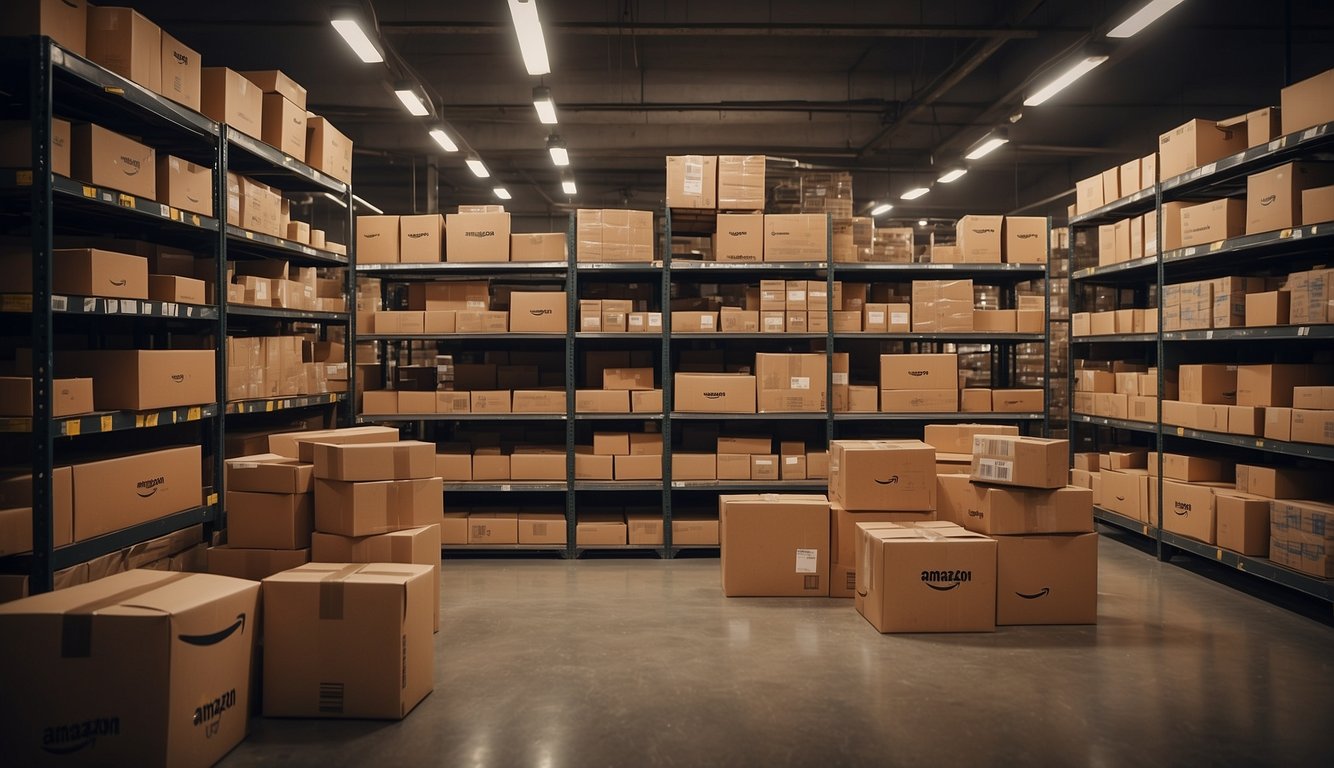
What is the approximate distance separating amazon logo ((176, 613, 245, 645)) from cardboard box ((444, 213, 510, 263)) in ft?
10.5

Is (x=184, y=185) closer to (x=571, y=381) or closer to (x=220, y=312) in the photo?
(x=220, y=312)

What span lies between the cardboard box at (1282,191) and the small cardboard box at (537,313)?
4.27 m

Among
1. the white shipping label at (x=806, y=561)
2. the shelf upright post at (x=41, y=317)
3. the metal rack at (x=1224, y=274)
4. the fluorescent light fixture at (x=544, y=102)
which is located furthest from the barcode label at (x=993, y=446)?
the fluorescent light fixture at (x=544, y=102)

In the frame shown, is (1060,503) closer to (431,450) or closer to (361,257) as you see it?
(431,450)

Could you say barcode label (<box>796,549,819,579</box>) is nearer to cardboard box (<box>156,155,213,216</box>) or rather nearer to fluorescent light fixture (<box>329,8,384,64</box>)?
cardboard box (<box>156,155,213,216</box>)

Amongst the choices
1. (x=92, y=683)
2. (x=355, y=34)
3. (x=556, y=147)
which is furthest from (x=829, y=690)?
(x=556, y=147)

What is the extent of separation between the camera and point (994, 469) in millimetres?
3797

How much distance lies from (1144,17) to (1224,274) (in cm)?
231

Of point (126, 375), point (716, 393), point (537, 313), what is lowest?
point (716, 393)

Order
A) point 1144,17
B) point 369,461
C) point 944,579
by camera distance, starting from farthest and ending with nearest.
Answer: point 1144,17
point 944,579
point 369,461

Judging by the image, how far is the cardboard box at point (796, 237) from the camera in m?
5.23

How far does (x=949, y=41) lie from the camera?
8047 millimetres

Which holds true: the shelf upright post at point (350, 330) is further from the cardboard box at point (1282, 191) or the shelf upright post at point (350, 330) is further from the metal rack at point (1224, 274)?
the cardboard box at point (1282, 191)

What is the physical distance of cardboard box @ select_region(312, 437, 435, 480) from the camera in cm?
327
